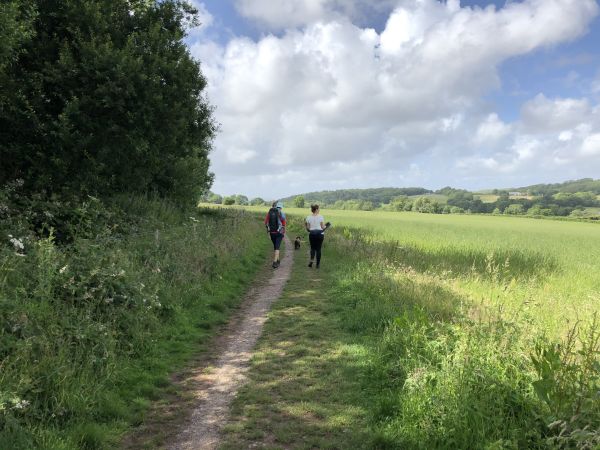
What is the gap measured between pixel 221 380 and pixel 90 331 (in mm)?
2104

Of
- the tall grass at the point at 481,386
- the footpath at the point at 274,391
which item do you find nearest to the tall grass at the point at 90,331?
the footpath at the point at 274,391

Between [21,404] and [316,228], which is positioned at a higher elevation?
[316,228]

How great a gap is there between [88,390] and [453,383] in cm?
453

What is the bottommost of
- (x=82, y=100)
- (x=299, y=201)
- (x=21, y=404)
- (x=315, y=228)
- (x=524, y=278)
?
(x=524, y=278)

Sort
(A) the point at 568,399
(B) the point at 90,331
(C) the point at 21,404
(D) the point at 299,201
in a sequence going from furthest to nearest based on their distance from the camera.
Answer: (D) the point at 299,201
(B) the point at 90,331
(C) the point at 21,404
(A) the point at 568,399

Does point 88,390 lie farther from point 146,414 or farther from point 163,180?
point 163,180

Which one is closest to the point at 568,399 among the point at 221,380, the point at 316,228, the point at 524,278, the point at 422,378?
the point at 422,378

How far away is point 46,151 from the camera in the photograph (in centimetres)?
1313

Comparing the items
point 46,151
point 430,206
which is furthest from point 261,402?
point 430,206

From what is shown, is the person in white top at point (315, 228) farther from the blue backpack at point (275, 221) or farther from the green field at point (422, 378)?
the green field at point (422, 378)

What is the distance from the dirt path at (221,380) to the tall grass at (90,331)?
56 cm

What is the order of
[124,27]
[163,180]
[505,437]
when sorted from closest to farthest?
[505,437]
[124,27]
[163,180]

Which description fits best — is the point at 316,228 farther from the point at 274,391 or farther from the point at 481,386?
the point at 481,386

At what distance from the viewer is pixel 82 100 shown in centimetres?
1309
